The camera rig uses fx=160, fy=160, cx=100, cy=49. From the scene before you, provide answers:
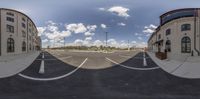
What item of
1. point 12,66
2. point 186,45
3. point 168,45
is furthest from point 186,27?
point 12,66

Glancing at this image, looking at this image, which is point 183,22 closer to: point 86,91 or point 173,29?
point 173,29

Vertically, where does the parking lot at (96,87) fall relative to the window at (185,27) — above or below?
below

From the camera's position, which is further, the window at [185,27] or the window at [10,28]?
the window at [10,28]

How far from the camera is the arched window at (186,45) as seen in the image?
27.0 m

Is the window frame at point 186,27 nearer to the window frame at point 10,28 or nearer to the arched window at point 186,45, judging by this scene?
the arched window at point 186,45

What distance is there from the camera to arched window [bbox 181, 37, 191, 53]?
2698cm

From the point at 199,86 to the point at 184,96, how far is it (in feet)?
7.70

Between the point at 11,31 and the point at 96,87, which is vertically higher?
the point at 11,31

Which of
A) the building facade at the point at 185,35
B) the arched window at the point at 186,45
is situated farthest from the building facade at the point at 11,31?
the arched window at the point at 186,45

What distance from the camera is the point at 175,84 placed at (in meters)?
9.60

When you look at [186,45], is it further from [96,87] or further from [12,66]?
[12,66]

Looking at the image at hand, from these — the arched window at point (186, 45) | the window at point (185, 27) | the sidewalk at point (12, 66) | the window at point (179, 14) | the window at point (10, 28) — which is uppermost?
the window at point (179, 14)

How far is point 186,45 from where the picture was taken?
27328mm

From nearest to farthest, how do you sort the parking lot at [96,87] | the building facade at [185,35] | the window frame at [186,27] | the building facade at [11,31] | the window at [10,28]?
the parking lot at [96,87] < the building facade at [185,35] < the window frame at [186,27] < the building facade at [11,31] < the window at [10,28]
